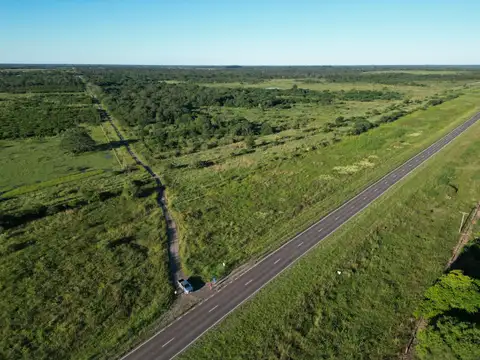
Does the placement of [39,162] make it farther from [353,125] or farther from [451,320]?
[353,125]

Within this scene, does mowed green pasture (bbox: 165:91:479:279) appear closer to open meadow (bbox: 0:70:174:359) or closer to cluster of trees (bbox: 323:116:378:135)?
→ cluster of trees (bbox: 323:116:378:135)

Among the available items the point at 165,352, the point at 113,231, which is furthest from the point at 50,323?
the point at 113,231

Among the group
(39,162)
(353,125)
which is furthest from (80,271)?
(353,125)

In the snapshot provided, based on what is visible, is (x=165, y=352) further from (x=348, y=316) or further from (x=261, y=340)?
(x=348, y=316)

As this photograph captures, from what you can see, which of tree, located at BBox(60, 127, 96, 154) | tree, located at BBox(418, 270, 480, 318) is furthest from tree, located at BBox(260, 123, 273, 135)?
tree, located at BBox(418, 270, 480, 318)

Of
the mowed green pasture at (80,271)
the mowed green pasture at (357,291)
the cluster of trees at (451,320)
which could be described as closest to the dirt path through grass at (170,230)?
the mowed green pasture at (80,271)

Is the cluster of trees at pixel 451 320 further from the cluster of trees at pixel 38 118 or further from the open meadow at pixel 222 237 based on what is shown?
the cluster of trees at pixel 38 118
